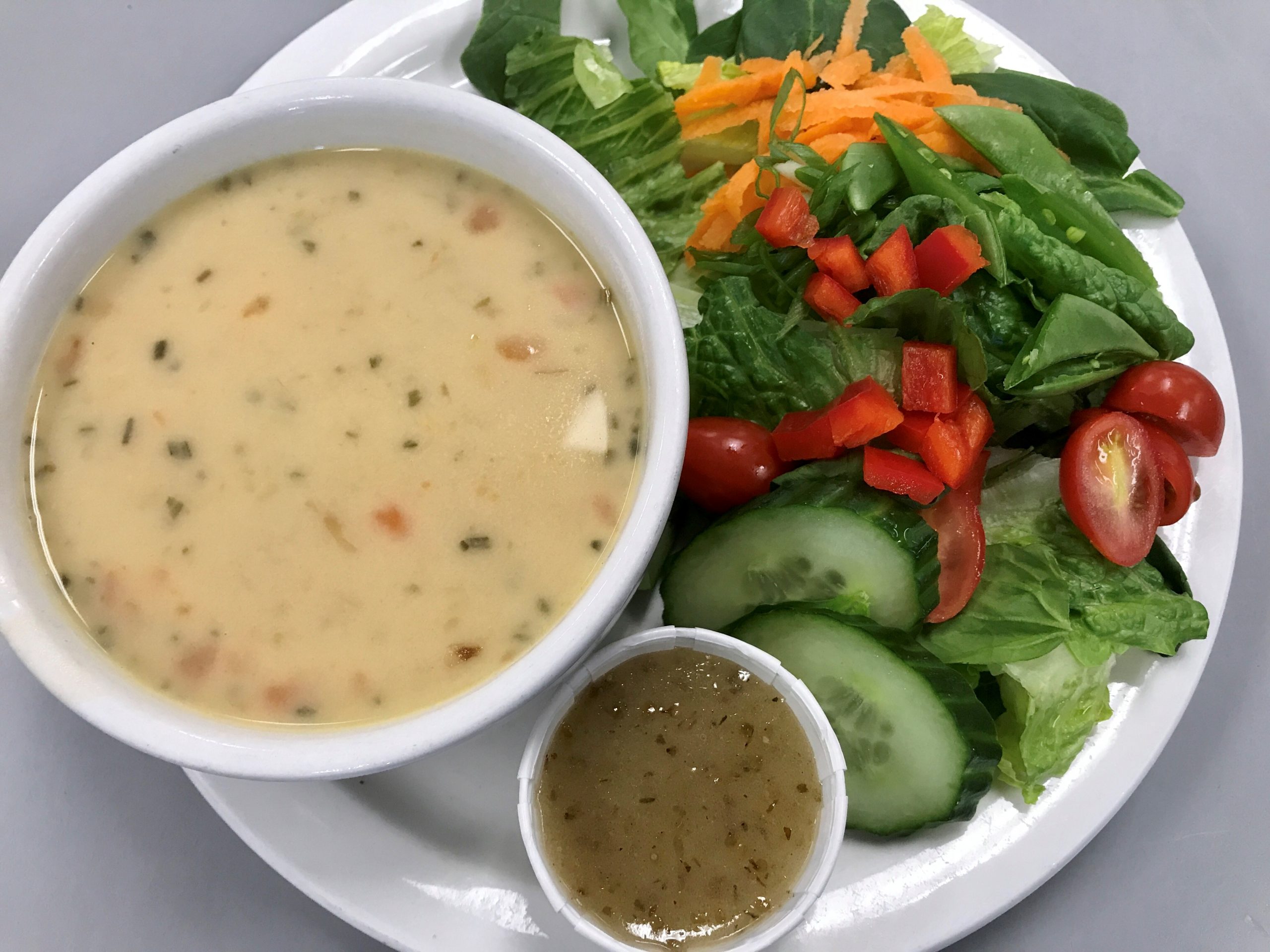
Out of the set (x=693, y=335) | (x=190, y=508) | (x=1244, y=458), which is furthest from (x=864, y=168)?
(x=190, y=508)

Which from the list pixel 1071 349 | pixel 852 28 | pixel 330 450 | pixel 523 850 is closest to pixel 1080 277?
pixel 1071 349

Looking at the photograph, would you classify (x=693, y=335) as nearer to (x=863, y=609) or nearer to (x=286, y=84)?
(x=863, y=609)

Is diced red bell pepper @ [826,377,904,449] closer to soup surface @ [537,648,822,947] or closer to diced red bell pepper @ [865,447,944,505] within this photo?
diced red bell pepper @ [865,447,944,505]

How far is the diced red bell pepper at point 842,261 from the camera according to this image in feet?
5.78

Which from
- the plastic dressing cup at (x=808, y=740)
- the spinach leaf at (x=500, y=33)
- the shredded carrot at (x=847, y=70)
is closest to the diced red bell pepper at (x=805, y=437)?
the plastic dressing cup at (x=808, y=740)

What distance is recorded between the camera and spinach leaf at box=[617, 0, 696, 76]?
1.90 m

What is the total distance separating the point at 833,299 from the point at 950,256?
0.23 metres

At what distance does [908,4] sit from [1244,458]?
1.31m

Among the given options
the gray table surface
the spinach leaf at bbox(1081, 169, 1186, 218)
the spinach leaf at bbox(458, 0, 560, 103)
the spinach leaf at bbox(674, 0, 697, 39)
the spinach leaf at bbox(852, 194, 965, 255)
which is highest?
the spinach leaf at bbox(674, 0, 697, 39)

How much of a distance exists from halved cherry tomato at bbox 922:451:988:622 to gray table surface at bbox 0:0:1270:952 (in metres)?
0.70

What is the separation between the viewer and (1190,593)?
1742 millimetres

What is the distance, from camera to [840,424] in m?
1.65

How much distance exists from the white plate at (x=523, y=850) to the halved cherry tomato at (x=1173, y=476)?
95 mm

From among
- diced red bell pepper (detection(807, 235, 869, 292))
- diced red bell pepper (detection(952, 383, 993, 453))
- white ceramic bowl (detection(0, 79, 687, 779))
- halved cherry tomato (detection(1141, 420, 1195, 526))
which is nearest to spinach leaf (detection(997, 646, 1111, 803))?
halved cherry tomato (detection(1141, 420, 1195, 526))
